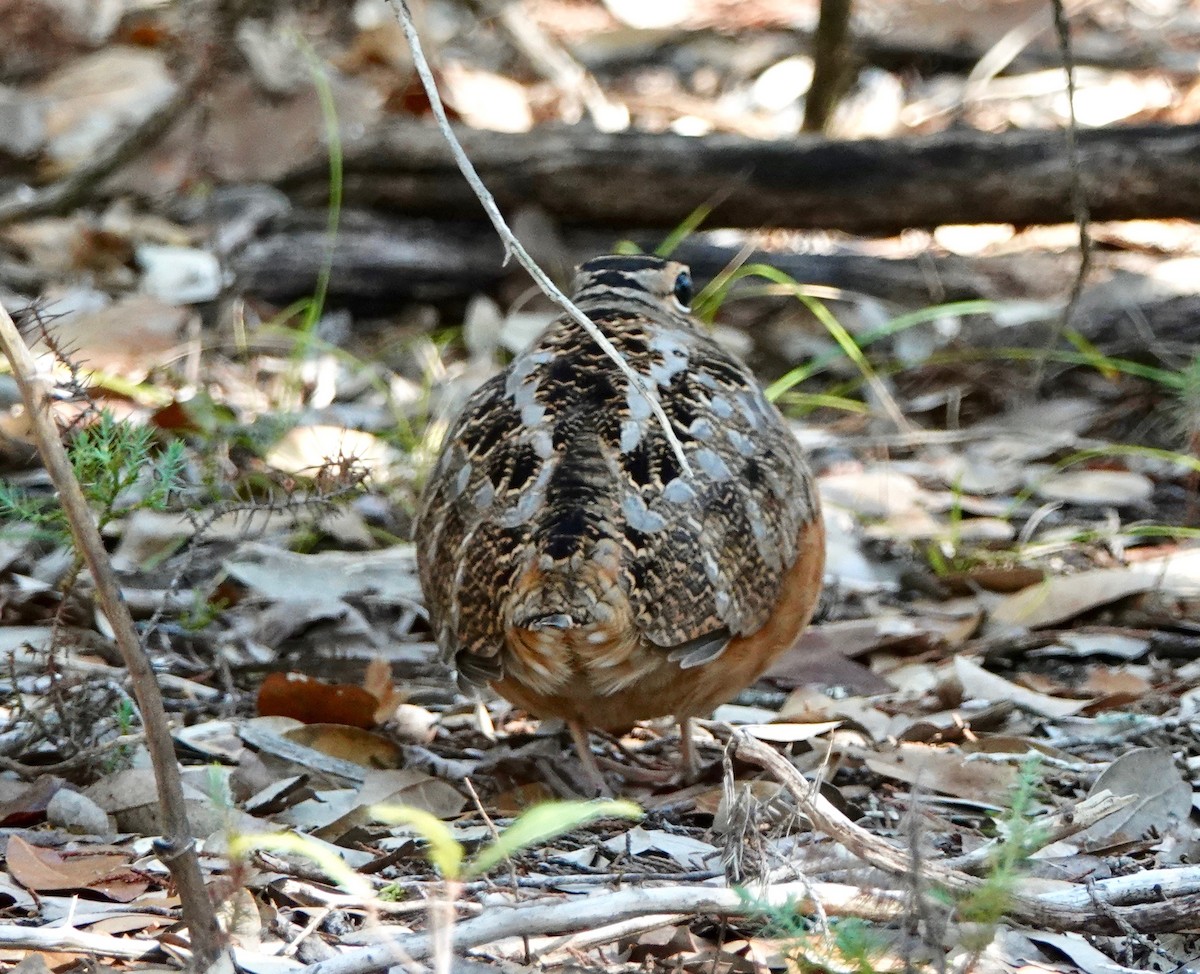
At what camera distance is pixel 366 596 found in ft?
17.7

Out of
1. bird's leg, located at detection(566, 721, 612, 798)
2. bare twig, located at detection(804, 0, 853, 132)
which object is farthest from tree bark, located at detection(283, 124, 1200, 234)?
bird's leg, located at detection(566, 721, 612, 798)

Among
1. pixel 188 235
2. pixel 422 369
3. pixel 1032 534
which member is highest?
pixel 188 235

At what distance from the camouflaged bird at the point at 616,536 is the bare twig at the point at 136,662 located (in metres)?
1.24

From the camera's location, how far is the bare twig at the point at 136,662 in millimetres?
2498

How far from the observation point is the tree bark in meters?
6.99

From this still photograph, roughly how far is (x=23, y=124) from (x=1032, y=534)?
5593 mm

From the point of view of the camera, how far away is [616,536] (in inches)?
148

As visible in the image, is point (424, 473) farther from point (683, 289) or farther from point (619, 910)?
point (619, 910)

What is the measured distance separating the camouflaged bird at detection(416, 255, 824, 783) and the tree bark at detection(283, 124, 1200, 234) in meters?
2.88

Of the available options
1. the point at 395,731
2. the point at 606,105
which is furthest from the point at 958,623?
the point at 606,105

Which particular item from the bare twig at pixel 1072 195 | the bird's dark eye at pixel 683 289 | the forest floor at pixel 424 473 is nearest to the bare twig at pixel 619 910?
the forest floor at pixel 424 473

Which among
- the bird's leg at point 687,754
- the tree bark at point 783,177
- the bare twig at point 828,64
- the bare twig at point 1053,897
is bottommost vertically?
the bird's leg at point 687,754

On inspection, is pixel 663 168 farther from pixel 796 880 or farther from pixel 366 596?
pixel 796 880

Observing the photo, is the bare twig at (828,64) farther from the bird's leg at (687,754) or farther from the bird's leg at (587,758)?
the bird's leg at (587,758)
